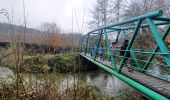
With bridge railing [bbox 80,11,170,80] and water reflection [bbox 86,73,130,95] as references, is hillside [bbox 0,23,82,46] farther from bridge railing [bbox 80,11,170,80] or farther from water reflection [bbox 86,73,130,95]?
water reflection [bbox 86,73,130,95]

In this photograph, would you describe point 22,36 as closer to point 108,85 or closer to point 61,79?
point 61,79

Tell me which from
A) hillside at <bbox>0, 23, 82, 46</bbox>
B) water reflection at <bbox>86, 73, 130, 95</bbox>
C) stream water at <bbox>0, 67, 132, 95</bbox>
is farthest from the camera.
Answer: water reflection at <bbox>86, 73, 130, 95</bbox>

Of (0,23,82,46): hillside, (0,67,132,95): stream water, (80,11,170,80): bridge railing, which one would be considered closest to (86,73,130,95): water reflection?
(0,67,132,95): stream water

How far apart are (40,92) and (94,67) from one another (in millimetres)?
14931

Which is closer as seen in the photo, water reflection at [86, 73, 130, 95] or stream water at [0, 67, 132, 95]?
stream water at [0, 67, 132, 95]

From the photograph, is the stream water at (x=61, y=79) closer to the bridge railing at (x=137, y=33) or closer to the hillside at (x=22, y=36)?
the hillside at (x=22, y=36)

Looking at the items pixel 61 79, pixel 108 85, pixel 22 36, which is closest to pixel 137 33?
pixel 61 79

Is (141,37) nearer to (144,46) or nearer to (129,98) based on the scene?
(144,46)

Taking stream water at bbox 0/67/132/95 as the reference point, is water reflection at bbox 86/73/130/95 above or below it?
below

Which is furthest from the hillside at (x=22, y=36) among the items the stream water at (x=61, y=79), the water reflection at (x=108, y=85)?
the water reflection at (x=108, y=85)

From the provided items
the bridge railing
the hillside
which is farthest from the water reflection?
the hillside

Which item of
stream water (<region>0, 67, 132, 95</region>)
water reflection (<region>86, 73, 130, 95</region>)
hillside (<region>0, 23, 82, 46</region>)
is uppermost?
hillside (<region>0, 23, 82, 46</region>)

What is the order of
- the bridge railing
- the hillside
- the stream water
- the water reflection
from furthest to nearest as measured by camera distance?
the water reflection → the stream water → the bridge railing → the hillside

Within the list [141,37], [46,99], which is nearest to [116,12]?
[141,37]
